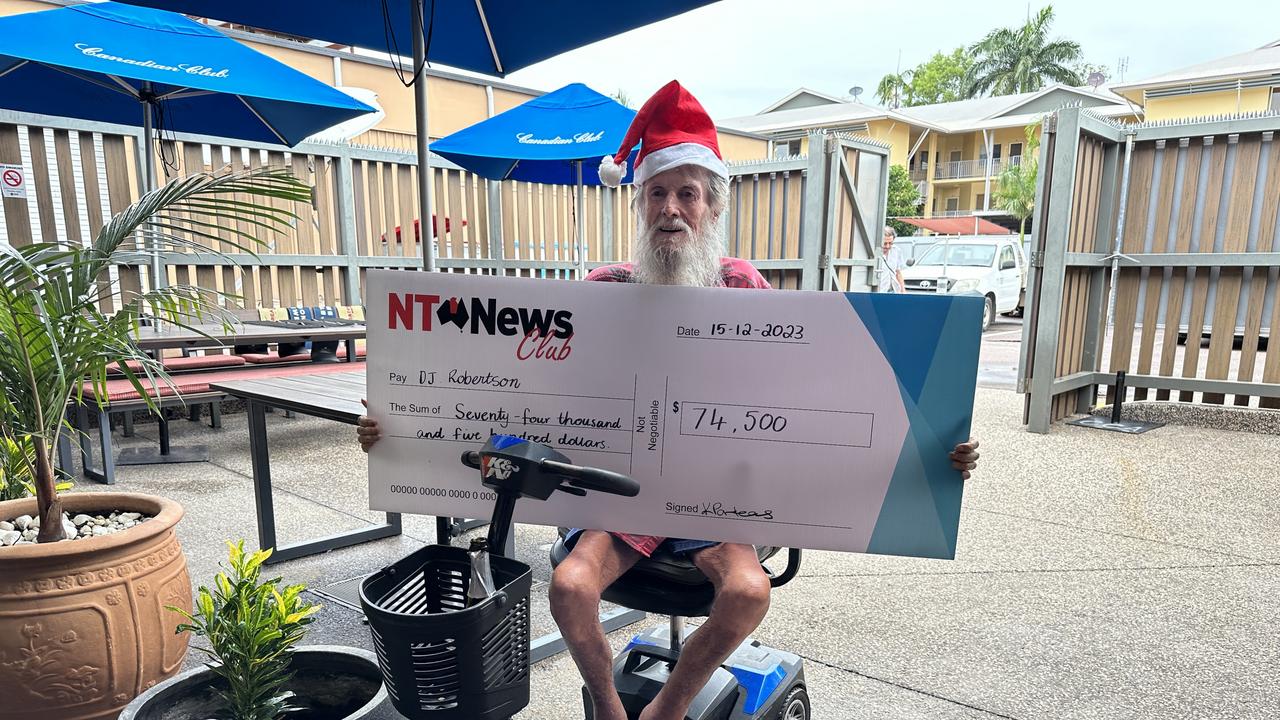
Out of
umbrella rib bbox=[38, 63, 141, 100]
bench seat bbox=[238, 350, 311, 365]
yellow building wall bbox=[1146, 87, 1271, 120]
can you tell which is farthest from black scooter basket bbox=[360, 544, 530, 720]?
yellow building wall bbox=[1146, 87, 1271, 120]

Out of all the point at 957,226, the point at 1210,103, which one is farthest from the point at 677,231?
the point at 1210,103

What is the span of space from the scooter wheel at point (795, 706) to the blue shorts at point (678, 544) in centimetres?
49

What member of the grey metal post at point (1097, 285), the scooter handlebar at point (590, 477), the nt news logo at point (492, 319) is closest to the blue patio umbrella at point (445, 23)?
the nt news logo at point (492, 319)

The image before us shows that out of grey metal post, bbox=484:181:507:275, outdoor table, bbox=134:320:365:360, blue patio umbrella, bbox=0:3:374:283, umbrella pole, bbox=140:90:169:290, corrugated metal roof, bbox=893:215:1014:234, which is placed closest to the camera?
blue patio umbrella, bbox=0:3:374:283

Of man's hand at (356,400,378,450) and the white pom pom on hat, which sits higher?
the white pom pom on hat

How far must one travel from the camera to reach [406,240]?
736cm

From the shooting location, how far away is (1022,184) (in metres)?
30.5

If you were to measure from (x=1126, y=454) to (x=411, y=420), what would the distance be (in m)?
5.29

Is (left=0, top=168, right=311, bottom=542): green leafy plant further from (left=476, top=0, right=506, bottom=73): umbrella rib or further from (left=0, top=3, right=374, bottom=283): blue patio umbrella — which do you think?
(left=0, top=3, right=374, bottom=283): blue patio umbrella

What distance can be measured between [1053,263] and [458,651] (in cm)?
574

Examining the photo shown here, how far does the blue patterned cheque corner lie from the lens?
5.33ft

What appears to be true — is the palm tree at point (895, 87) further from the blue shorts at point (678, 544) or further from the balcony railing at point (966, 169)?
the blue shorts at point (678, 544)

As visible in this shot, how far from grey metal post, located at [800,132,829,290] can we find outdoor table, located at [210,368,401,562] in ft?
14.4

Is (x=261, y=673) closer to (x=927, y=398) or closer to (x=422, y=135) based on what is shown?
(x=927, y=398)
